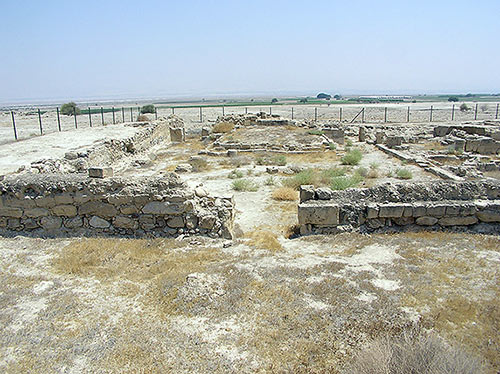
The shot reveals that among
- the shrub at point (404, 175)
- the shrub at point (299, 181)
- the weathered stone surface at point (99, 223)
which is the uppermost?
the weathered stone surface at point (99, 223)

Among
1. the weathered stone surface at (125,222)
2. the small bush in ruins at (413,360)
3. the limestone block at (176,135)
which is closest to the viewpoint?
the small bush in ruins at (413,360)

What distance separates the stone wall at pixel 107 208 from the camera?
727 cm

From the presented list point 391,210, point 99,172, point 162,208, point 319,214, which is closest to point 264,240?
point 319,214

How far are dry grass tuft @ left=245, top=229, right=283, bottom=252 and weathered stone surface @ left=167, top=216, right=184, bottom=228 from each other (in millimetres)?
1386

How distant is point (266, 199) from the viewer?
10883 mm

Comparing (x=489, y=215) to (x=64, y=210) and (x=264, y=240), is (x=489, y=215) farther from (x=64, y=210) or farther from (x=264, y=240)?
(x=64, y=210)

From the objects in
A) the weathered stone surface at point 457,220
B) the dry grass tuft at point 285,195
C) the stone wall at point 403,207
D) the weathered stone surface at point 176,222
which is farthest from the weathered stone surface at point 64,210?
the weathered stone surface at point 457,220

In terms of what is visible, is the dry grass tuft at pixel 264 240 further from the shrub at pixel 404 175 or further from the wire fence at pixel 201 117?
the wire fence at pixel 201 117

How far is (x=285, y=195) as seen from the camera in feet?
35.3

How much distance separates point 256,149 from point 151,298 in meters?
15.9

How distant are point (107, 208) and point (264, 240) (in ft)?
10.5

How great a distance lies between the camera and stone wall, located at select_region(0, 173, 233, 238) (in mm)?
7270

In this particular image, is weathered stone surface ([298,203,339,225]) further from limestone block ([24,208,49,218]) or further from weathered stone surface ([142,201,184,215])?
limestone block ([24,208,49,218])

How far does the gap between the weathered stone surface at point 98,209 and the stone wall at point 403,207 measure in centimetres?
380
